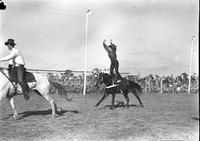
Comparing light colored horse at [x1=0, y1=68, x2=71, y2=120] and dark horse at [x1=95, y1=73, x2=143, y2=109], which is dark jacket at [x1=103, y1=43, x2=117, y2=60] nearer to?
dark horse at [x1=95, y1=73, x2=143, y2=109]

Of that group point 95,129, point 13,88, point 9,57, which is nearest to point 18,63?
point 9,57

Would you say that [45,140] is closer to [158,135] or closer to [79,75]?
[158,135]

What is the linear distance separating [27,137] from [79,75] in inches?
700

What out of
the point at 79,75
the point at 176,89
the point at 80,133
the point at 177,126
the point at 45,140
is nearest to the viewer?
the point at 45,140

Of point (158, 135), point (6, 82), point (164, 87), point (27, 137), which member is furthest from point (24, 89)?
point (164, 87)

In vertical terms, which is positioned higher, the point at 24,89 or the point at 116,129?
the point at 24,89

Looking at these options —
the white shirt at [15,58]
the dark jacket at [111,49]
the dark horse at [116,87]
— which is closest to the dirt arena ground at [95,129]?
the white shirt at [15,58]

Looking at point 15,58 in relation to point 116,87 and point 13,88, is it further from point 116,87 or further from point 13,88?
point 116,87

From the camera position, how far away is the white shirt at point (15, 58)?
29.8 feet

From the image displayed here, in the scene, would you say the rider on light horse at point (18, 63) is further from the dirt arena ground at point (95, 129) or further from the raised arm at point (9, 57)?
the dirt arena ground at point (95, 129)

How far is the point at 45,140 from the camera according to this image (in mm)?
6352

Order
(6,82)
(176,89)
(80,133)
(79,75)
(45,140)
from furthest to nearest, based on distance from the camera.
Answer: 1. (176,89)
2. (79,75)
3. (6,82)
4. (80,133)
5. (45,140)

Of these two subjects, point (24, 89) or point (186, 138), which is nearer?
point (186, 138)

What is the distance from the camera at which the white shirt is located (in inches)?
358
